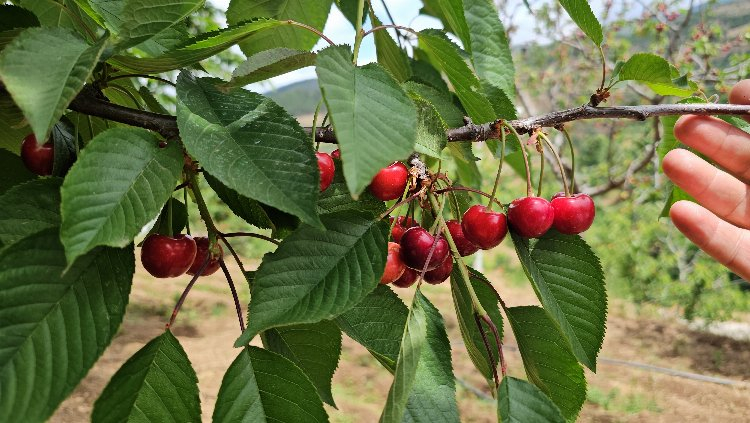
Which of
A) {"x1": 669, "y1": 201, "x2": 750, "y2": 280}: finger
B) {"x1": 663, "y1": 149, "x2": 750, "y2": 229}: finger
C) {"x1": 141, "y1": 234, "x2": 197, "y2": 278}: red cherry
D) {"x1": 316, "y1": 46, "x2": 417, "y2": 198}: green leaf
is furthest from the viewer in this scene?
{"x1": 669, "y1": 201, "x2": 750, "y2": 280}: finger

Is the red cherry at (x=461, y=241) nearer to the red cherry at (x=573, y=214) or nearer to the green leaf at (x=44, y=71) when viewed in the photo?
the red cherry at (x=573, y=214)

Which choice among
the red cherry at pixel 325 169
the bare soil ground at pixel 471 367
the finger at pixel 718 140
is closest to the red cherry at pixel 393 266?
the red cherry at pixel 325 169

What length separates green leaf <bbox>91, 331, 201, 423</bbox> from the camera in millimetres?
471

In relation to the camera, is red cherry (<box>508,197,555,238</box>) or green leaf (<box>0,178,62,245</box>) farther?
red cherry (<box>508,197,555,238</box>)

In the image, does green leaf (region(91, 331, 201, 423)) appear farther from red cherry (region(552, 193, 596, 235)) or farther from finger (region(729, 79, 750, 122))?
finger (region(729, 79, 750, 122))

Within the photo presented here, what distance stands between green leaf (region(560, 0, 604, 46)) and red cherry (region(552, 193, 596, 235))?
0.20 m

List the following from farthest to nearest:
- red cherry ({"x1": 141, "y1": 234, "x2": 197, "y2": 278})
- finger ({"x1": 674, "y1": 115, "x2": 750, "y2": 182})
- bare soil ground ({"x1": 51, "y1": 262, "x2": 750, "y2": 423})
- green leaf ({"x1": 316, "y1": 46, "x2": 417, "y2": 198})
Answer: bare soil ground ({"x1": 51, "y1": 262, "x2": 750, "y2": 423})
finger ({"x1": 674, "y1": 115, "x2": 750, "y2": 182})
red cherry ({"x1": 141, "y1": 234, "x2": 197, "y2": 278})
green leaf ({"x1": 316, "y1": 46, "x2": 417, "y2": 198})

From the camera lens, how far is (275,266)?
1.56 feet

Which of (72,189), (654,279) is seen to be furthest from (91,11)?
(654,279)

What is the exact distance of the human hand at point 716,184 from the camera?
110 cm

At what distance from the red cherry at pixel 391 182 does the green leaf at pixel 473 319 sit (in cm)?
10

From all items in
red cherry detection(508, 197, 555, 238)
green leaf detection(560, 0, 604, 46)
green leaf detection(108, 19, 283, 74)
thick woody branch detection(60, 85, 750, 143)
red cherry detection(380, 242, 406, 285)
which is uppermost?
green leaf detection(560, 0, 604, 46)

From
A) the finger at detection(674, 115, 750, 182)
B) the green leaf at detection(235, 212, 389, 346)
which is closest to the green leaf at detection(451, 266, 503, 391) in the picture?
the green leaf at detection(235, 212, 389, 346)

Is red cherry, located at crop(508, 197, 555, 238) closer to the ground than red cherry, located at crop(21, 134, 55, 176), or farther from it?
closer to the ground
